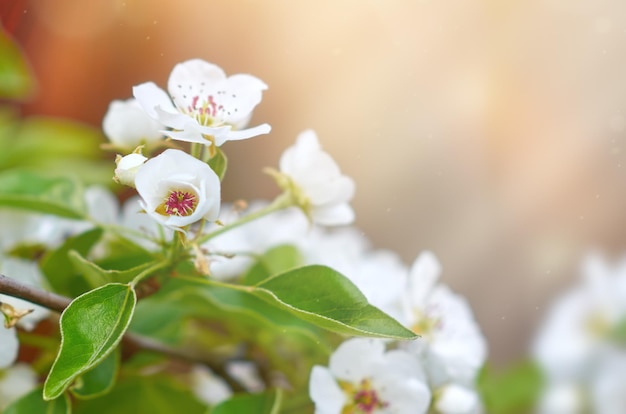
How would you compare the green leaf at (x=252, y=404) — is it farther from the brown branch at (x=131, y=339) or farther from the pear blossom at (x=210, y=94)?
the pear blossom at (x=210, y=94)

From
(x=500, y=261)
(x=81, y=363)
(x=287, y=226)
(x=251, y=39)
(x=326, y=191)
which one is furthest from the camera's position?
(x=500, y=261)

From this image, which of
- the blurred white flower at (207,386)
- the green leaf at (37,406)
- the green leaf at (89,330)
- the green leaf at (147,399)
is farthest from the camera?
the blurred white flower at (207,386)

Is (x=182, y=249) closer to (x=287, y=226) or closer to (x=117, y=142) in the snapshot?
(x=117, y=142)

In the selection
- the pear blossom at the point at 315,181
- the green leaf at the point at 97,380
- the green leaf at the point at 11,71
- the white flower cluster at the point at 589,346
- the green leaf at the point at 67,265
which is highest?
the white flower cluster at the point at 589,346

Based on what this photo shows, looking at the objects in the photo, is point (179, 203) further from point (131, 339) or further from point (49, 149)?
point (49, 149)

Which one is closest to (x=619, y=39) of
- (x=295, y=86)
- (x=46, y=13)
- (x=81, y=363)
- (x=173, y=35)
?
(x=295, y=86)

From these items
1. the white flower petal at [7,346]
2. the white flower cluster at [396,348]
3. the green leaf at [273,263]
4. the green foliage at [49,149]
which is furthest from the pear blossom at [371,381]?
the green foliage at [49,149]
